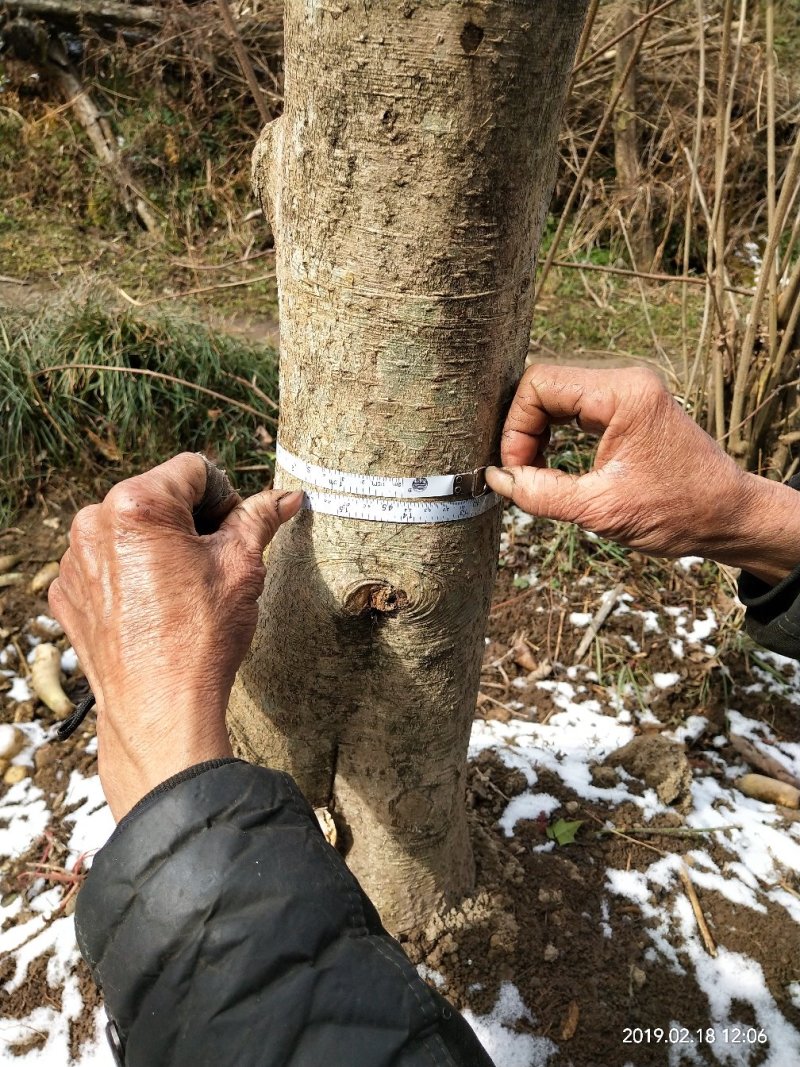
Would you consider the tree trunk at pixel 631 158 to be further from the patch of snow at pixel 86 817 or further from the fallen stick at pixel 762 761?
the patch of snow at pixel 86 817

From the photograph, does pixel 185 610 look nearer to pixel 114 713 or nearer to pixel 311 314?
pixel 114 713

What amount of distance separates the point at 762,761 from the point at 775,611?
1350 mm

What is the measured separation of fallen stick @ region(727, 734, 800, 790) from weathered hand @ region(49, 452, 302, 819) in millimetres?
2203

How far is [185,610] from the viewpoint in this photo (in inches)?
43.2

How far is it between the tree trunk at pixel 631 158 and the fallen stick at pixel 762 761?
4367mm

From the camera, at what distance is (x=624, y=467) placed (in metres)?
1.24

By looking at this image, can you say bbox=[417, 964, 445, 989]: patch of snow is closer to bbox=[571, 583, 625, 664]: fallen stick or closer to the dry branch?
bbox=[571, 583, 625, 664]: fallen stick

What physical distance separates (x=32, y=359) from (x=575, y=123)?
5.14 meters

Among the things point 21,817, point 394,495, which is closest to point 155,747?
point 394,495

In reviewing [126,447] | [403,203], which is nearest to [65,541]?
[126,447]

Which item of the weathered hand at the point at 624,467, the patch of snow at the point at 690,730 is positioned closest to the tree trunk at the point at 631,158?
the patch of snow at the point at 690,730

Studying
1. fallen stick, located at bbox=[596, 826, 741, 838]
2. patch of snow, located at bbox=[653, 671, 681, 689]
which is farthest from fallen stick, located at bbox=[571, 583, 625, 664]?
fallen stick, located at bbox=[596, 826, 741, 838]

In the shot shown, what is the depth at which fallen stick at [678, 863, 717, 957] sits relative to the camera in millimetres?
1881

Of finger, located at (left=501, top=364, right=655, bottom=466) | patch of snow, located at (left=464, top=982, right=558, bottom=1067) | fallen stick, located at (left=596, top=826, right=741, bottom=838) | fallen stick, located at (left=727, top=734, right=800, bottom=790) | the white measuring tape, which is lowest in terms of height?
fallen stick, located at (left=727, top=734, right=800, bottom=790)
